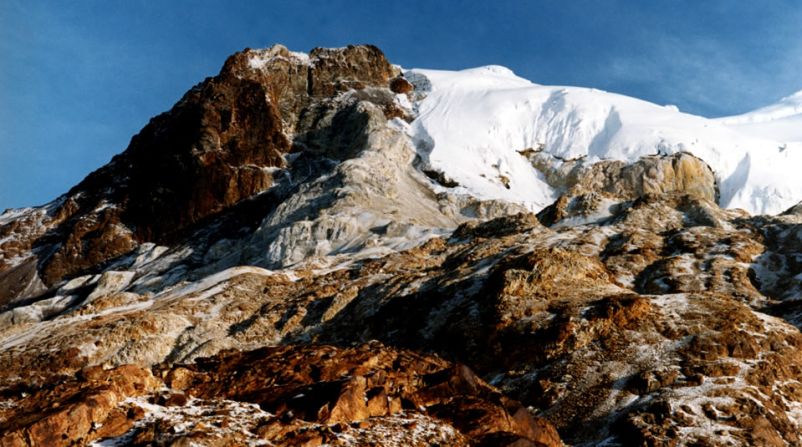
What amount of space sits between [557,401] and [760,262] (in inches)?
1204

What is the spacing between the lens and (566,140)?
132125 mm

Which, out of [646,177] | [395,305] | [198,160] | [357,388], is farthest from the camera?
[198,160]

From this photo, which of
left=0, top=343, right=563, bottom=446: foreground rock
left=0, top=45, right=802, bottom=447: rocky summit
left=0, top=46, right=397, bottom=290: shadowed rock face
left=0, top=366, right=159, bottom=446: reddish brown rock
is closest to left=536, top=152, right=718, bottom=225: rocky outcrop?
left=0, top=45, right=802, bottom=447: rocky summit

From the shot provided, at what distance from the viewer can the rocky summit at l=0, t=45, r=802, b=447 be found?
1371 centimetres

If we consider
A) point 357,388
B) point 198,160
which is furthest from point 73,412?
point 198,160

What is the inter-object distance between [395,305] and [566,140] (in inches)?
3947

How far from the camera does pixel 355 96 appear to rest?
143000 millimetres

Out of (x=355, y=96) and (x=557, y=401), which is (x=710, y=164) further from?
(x=557, y=401)

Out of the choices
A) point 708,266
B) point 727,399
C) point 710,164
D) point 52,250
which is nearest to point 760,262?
point 708,266

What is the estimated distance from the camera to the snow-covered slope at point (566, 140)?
11625 cm

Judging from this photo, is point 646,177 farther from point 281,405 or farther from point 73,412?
point 73,412

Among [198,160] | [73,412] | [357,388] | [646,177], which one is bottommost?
[73,412]

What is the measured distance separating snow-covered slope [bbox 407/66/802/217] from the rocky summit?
1.62 meters

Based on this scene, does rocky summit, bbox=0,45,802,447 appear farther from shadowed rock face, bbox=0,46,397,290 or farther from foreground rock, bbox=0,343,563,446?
shadowed rock face, bbox=0,46,397,290
